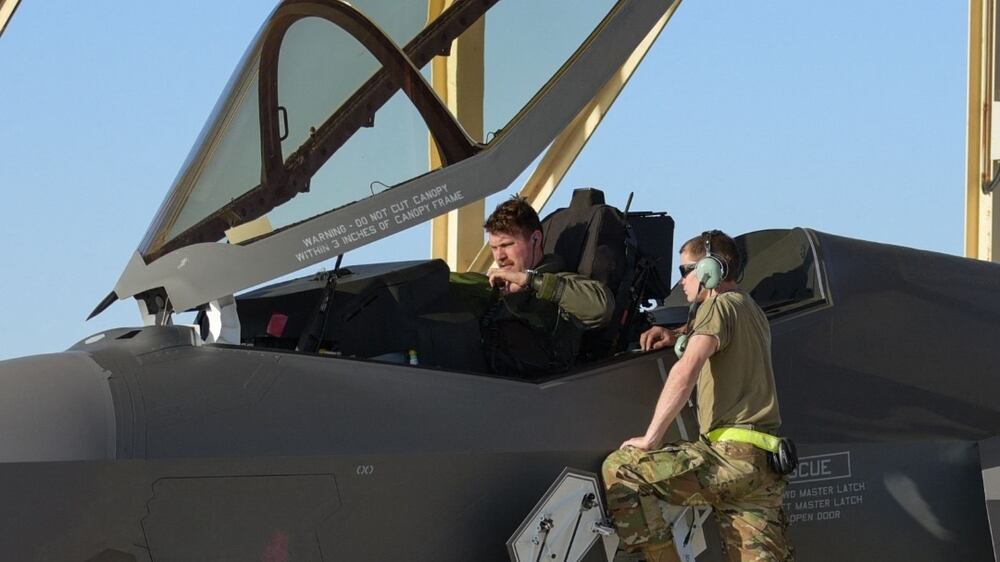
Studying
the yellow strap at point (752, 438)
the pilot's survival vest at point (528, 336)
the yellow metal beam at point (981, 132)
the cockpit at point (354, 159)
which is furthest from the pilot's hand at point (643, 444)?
the yellow metal beam at point (981, 132)

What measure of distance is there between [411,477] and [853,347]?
6.75 feet

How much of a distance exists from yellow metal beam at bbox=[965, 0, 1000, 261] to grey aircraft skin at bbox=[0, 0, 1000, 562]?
24.1ft

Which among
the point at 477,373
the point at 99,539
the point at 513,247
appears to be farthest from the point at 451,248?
the point at 99,539

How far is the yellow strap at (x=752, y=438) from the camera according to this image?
15.5 ft

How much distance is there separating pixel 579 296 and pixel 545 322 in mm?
169

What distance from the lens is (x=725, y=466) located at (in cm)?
470

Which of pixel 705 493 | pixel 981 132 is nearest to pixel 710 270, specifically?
pixel 705 493

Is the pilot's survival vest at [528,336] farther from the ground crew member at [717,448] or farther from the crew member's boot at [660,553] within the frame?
the crew member's boot at [660,553]

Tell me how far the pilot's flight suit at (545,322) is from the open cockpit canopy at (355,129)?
0.67m

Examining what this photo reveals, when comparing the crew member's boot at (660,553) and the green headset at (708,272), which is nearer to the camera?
the crew member's boot at (660,553)

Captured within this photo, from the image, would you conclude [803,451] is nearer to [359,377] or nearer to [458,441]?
[458,441]

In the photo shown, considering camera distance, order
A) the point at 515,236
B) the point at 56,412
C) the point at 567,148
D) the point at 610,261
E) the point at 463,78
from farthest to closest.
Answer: the point at 567,148, the point at 515,236, the point at 610,261, the point at 463,78, the point at 56,412

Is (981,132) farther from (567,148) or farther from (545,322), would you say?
(545,322)

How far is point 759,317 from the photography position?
4926 millimetres
